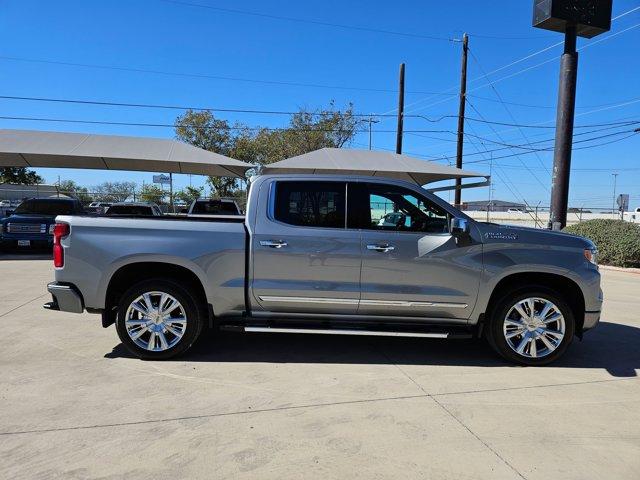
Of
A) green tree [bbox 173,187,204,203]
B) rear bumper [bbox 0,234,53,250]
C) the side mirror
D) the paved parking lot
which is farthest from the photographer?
green tree [bbox 173,187,204,203]

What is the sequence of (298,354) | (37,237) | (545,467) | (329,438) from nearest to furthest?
1. (545,467)
2. (329,438)
3. (298,354)
4. (37,237)

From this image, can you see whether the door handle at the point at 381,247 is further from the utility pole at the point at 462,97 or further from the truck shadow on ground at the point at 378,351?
the utility pole at the point at 462,97

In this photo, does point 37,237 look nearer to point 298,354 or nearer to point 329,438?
point 298,354

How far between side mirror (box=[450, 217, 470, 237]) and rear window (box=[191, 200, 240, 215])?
31.1 ft

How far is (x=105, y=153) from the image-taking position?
18.1 metres

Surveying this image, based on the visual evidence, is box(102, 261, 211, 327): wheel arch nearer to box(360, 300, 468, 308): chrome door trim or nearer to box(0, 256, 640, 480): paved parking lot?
box(0, 256, 640, 480): paved parking lot

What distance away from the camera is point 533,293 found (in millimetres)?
5199

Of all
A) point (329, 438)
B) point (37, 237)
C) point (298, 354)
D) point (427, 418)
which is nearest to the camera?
point (329, 438)

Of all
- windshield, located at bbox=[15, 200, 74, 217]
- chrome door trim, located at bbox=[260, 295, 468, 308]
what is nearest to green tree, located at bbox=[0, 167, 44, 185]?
windshield, located at bbox=[15, 200, 74, 217]

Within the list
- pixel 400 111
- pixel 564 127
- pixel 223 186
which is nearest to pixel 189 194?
pixel 223 186

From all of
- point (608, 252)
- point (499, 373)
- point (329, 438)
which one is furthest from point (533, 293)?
point (608, 252)

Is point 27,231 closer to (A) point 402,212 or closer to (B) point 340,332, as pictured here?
(B) point 340,332

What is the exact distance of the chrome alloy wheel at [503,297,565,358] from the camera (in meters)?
5.20

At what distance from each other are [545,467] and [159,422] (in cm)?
271
